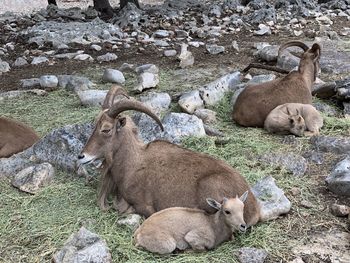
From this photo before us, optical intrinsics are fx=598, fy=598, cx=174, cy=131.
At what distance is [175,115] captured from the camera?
7316 mm

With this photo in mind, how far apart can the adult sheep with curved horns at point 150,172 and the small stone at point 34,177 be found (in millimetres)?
755

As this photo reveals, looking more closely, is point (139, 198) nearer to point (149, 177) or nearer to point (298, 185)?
point (149, 177)

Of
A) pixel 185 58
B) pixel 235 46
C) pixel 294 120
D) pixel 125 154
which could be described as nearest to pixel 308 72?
pixel 294 120

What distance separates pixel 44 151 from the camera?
6.86m

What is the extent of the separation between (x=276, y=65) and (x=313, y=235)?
6487mm

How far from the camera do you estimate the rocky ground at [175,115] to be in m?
5.27

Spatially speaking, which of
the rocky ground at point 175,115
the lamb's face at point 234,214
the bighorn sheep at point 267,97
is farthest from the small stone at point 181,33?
the lamb's face at point 234,214

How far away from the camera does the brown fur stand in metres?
4.93

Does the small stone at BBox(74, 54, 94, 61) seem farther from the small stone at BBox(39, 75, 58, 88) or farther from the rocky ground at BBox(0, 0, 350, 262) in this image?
the small stone at BBox(39, 75, 58, 88)

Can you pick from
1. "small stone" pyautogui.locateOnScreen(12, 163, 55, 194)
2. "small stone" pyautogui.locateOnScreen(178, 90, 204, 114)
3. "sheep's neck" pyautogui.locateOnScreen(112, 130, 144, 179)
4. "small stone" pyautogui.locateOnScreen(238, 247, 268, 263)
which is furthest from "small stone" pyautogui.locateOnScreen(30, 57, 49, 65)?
"small stone" pyautogui.locateOnScreen(238, 247, 268, 263)

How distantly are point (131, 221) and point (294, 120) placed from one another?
10.5 ft

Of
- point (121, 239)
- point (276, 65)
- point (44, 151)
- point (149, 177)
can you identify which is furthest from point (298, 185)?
point (276, 65)

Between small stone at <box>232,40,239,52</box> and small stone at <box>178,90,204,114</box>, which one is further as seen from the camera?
small stone at <box>232,40,239,52</box>

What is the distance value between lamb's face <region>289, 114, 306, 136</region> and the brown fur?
2.97 meters
